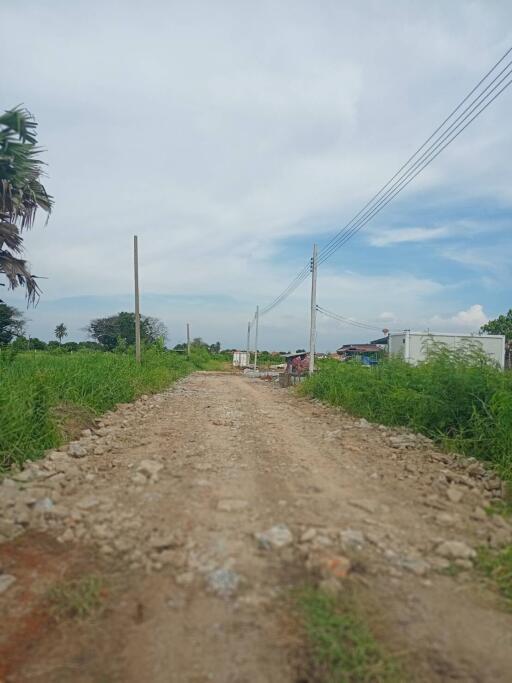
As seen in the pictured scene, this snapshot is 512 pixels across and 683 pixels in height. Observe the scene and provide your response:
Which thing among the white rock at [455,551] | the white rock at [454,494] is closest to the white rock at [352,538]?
the white rock at [455,551]

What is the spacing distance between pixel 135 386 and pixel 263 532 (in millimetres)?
10267

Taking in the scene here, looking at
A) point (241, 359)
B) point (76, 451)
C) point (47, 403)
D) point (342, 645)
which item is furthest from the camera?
point (241, 359)

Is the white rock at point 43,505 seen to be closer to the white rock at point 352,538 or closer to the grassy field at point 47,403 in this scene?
the grassy field at point 47,403

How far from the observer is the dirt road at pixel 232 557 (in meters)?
2.38

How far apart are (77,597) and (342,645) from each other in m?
1.51

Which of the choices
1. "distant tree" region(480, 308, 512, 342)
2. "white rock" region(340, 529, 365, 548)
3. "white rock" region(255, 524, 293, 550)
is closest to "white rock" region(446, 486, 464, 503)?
"white rock" region(340, 529, 365, 548)

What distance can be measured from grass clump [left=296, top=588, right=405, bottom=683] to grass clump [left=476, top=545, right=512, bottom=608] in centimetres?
102

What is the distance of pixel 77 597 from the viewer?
2830 millimetres

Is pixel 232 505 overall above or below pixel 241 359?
below

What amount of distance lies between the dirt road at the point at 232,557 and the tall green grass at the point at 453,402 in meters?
0.49

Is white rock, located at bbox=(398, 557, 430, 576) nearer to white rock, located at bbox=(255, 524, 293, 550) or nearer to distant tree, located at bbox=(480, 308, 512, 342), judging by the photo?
white rock, located at bbox=(255, 524, 293, 550)

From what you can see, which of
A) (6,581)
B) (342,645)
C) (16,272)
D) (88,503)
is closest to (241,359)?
(16,272)

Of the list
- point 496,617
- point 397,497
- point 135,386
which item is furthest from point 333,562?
point 135,386

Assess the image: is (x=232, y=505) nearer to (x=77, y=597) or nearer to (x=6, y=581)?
(x=77, y=597)
